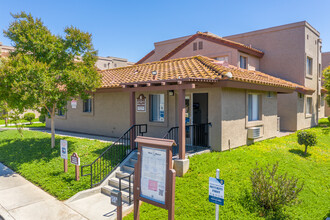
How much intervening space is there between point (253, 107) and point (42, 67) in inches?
362

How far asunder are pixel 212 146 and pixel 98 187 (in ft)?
14.2

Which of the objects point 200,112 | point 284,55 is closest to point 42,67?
point 200,112

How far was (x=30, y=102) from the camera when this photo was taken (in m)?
8.80

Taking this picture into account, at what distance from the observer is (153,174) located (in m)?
4.44

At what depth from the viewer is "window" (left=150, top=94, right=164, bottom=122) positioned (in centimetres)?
1052

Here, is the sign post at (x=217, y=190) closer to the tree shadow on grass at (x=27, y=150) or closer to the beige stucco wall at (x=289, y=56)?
the tree shadow on grass at (x=27, y=150)

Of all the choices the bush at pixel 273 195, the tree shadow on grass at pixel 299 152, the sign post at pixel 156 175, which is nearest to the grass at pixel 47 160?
the sign post at pixel 156 175

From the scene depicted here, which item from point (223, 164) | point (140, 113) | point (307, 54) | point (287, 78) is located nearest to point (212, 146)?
point (223, 164)

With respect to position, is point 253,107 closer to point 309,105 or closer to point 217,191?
point 217,191

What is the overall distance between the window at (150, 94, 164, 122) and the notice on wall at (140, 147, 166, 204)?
5.96 meters

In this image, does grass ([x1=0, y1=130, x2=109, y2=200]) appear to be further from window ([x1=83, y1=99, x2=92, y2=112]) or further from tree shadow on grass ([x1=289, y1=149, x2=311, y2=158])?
tree shadow on grass ([x1=289, y1=149, x2=311, y2=158])

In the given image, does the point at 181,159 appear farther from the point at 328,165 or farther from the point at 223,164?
the point at 328,165

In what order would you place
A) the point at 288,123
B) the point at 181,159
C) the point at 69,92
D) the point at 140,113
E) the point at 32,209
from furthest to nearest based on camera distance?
the point at 288,123
the point at 140,113
the point at 69,92
the point at 181,159
the point at 32,209

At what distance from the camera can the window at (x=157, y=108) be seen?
10516mm
